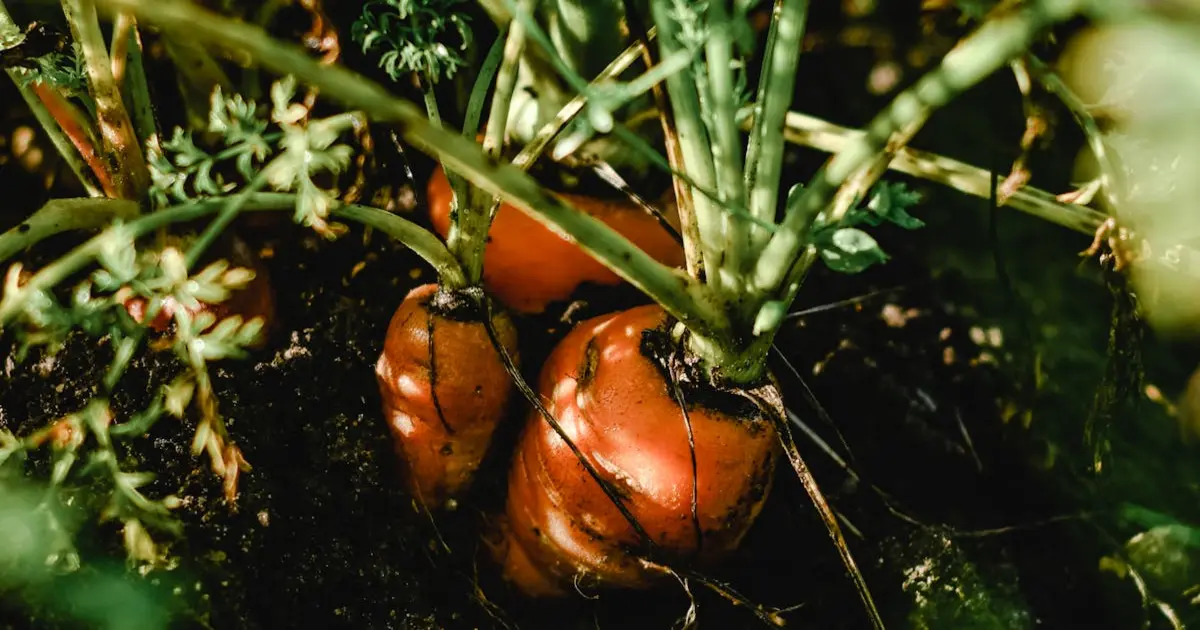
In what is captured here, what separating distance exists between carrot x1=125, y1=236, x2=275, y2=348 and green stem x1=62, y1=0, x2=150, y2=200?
0.51 ft

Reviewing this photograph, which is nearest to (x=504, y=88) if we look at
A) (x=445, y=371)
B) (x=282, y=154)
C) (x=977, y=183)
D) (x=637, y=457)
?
(x=282, y=154)

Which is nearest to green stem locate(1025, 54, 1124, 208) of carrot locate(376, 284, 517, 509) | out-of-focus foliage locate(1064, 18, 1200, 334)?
out-of-focus foliage locate(1064, 18, 1200, 334)

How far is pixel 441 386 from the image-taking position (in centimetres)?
110

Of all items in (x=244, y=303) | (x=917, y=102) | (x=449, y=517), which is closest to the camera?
A: (x=917, y=102)

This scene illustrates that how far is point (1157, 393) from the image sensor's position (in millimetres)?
1358

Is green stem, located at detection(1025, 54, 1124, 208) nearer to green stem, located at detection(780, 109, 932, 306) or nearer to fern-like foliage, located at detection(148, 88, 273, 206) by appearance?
green stem, located at detection(780, 109, 932, 306)

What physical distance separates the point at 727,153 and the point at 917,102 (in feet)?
0.76

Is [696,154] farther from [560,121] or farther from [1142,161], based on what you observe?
[1142,161]

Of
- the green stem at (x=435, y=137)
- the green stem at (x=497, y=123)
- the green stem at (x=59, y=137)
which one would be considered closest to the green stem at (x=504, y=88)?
the green stem at (x=497, y=123)

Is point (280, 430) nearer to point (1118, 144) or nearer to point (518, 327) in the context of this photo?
point (518, 327)

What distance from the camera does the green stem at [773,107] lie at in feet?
2.61

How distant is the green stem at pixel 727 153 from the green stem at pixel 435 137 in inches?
2.3

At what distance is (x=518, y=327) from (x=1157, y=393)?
116cm

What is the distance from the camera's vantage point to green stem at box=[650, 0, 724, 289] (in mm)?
833
